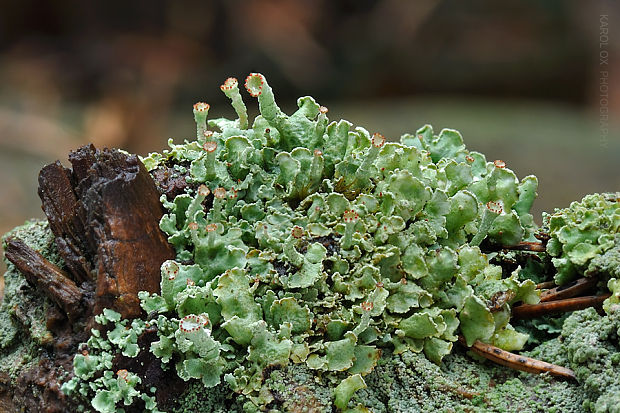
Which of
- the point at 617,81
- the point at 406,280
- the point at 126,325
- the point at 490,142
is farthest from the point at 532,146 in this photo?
the point at 126,325

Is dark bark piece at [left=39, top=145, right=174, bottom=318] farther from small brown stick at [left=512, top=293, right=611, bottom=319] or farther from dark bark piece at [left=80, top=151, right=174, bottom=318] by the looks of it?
small brown stick at [left=512, top=293, right=611, bottom=319]

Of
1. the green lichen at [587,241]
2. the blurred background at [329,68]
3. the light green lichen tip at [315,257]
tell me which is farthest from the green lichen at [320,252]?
the blurred background at [329,68]

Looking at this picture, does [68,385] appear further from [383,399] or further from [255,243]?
[383,399]

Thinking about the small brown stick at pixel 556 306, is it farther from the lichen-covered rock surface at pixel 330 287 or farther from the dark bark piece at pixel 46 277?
the dark bark piece at pixel 46 277

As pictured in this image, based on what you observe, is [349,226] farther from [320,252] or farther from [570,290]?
[570,290]

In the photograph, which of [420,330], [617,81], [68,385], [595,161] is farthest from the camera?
[617,81]

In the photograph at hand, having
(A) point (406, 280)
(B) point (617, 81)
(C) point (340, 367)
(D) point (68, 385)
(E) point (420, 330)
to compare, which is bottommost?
(D) point (68, 385)

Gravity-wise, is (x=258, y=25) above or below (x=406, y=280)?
above
